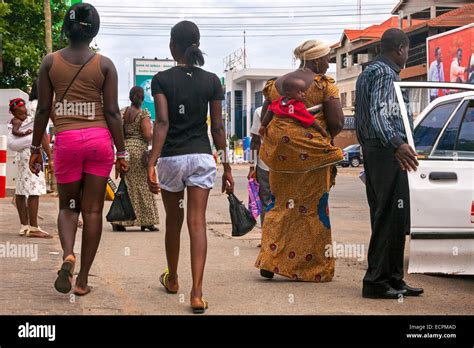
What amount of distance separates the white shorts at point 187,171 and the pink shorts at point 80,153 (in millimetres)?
418

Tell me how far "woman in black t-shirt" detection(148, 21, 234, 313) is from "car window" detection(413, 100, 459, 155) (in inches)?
83.4

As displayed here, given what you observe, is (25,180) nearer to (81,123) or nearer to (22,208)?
(22,208)

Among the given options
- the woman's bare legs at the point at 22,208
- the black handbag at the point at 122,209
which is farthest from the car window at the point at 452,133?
the woman's bare legs at the point at 22,208

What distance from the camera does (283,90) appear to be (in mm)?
6930

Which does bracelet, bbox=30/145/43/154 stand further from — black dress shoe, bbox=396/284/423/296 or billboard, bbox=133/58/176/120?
billboard, bbox=133/58/176/120

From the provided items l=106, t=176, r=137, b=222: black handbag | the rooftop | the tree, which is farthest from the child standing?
the rooftop

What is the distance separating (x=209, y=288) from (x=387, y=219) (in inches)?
57.6

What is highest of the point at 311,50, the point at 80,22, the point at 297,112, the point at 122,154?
the point at 80,22

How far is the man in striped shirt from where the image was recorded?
6.19 metres

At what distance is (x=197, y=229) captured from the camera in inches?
227

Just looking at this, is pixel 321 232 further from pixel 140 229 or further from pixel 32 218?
pixel 140 229

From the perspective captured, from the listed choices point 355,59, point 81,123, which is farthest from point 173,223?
point 355,59

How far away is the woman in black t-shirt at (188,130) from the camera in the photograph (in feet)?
19.0
